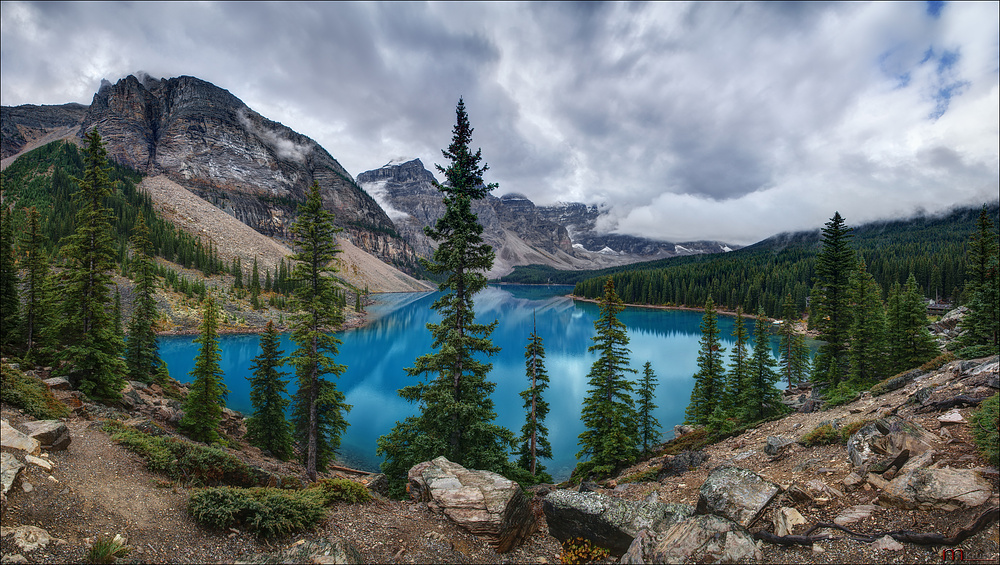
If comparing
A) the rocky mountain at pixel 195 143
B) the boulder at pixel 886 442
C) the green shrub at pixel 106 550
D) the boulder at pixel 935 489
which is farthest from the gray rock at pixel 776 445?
the rocky mountain at pixel 195 143

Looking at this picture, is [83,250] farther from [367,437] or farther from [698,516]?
A: [698,516]

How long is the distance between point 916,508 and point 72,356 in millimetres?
27717

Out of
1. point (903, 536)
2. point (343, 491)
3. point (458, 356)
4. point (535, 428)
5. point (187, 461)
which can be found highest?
point (458, 356)

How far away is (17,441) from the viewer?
755 centimetres

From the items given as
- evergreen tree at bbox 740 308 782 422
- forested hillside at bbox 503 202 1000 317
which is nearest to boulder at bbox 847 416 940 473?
evergreen tree at bbox 740 308 782 422

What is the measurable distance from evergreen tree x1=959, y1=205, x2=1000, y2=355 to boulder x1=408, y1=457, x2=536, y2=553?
20.7 meters

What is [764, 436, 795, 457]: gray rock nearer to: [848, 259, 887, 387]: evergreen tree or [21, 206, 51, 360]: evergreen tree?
[848, 259, 887, 387]: evergreen tree

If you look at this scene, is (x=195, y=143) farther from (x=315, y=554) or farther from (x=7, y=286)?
(x=315, y=554)

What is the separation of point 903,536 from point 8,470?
48.0ft

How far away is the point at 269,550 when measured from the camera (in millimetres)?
7004

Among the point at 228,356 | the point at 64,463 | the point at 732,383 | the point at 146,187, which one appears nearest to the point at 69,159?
the point at 146,187

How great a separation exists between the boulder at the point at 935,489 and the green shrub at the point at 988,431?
42cm

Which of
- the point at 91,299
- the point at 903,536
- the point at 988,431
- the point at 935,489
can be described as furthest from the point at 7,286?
the point at 988,431

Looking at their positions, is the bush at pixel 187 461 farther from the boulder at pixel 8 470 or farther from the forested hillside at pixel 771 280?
the forested hillside at pixel 771 280
